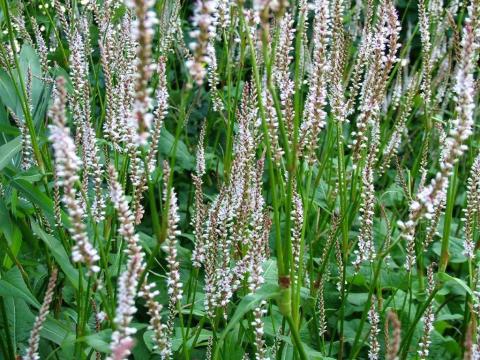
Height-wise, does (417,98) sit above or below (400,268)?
above

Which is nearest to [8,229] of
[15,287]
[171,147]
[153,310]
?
[15,287]

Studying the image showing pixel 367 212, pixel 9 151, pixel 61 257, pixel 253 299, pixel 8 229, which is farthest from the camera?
pixel 367 212

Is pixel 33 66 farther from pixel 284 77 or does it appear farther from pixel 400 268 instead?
pixel 400 268

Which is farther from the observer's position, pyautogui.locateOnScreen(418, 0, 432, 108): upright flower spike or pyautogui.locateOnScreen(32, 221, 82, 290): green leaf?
pyautogui.locateOnScreen(418, 0, 432, 108): upright flower spike

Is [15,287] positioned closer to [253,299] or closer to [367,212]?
[253,299]

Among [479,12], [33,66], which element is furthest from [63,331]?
[479,12]

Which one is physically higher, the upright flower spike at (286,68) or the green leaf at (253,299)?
the upright flower spike at (286,68)

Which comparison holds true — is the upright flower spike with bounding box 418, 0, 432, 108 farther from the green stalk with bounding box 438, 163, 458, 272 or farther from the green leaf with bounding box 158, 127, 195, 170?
the green leaf with bounding box 158, 127, 195, 170

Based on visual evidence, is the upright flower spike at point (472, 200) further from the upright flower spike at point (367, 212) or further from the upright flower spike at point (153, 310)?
the upright flower spike at point (153, 310)

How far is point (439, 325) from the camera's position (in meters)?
3.47

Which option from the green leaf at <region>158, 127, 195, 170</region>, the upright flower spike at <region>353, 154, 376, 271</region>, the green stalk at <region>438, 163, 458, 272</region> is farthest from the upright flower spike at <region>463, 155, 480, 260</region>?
the green leaf at <region>158, 127, 195, 170</region>

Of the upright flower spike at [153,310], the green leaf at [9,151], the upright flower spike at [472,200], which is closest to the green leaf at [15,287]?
the green leaf at [9,151]

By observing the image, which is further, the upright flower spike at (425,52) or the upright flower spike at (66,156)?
the upright flower spike at (425,52)

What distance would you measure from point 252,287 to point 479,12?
3.53ft
